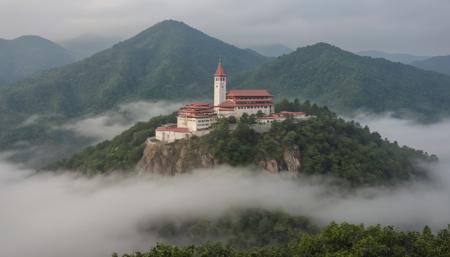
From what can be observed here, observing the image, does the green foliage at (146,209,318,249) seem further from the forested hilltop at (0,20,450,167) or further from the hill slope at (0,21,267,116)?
the hill slope at (0,21,267,116)

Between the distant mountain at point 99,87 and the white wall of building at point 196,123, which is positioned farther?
the distant mountain at point 99,87

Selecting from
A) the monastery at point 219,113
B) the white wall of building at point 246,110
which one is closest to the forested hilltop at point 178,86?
the monastery at point 219,113

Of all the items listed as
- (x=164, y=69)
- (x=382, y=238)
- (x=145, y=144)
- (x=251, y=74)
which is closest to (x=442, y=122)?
(x=251, y=74)

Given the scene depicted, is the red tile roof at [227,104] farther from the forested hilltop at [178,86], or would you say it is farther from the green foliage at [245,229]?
the forested hilltop at [178,86]

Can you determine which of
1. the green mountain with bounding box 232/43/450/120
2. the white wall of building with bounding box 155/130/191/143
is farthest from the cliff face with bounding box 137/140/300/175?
the green mountain with bounding box 232/43/450/120

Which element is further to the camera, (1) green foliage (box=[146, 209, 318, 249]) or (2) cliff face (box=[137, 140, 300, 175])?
(2) cliff face (box=[137, 140, 300, 175])

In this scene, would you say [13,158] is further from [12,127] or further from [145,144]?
[145,144]

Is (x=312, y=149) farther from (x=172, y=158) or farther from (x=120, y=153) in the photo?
(x=120, y=153)

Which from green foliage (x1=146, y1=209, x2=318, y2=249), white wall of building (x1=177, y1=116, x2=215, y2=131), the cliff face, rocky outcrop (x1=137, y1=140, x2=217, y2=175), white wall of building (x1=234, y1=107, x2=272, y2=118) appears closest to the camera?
green foliage (x1=146, y1=209, x2=318, y2=249)
